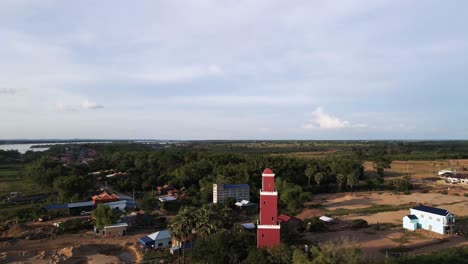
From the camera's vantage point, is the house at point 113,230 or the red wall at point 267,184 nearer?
the red wall at point 267,184

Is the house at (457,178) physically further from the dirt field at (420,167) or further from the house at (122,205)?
the house at (122,205)

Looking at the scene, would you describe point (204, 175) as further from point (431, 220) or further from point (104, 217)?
point (431, 220)

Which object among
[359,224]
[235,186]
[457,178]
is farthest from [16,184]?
[457,178]

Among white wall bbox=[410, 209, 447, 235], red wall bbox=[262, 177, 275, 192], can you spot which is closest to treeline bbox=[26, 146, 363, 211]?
white wall bbox=[410, 209, 447, 235]

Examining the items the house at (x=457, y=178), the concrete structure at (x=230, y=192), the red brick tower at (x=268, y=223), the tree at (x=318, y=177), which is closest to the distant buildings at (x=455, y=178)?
the house at (x=457, y=178)

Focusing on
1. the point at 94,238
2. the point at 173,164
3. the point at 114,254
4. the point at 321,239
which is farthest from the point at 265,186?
the point at 173,164

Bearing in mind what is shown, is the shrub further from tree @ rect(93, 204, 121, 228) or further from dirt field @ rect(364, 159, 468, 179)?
dirt field @ rect(364, 159, 468, 179)
